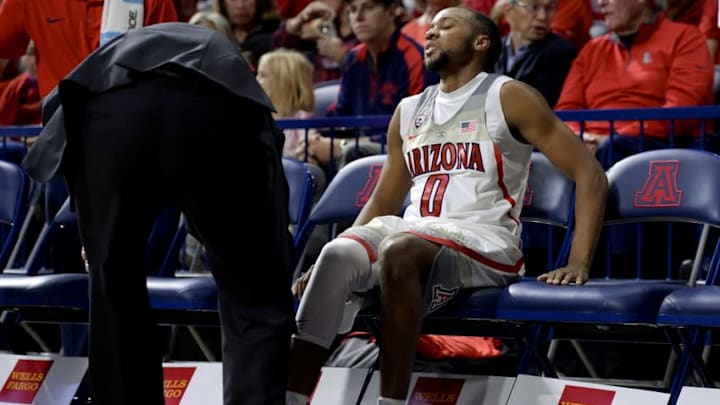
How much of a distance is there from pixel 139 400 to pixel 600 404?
1.28m

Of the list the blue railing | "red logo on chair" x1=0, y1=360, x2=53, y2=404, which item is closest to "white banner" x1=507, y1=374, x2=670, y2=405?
the blue railing

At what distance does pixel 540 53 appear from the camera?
586cm

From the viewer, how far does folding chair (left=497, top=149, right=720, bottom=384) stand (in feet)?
11.3

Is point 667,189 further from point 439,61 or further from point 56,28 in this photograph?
point 56,28

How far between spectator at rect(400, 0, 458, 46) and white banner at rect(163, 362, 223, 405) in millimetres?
2874

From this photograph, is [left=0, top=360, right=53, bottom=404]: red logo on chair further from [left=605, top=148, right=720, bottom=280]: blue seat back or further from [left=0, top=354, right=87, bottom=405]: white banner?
[left=605, top=148, right=720, bottom=280]: blue seat back

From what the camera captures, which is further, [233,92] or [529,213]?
[529,213]

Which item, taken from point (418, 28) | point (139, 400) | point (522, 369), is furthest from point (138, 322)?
point (418, 28)

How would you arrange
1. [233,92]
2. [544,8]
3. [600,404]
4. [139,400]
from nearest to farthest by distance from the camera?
[233,92]
[139,400]
[600,404]
[544,8]

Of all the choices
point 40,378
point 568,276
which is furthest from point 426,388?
point 40,378

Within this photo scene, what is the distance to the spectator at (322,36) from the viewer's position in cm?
714

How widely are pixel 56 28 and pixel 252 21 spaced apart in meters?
2.61

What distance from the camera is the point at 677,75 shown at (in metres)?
5.34

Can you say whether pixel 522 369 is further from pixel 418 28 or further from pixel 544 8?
pixel 418 28
